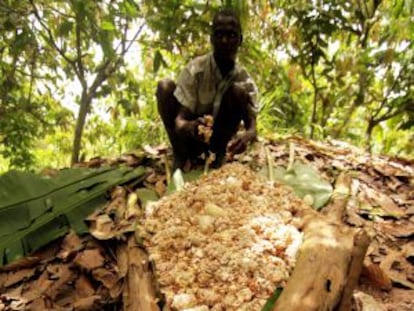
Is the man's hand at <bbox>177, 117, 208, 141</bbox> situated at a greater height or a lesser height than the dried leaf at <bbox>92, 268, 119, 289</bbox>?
greater

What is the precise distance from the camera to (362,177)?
99.5 inches

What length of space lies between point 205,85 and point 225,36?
0.97ft

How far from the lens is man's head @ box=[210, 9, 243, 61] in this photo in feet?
7.10

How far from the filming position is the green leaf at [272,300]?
129 cm

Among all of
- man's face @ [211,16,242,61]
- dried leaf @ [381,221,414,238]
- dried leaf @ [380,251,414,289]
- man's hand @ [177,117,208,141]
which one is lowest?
dried leaf @ [380,251,414,289]

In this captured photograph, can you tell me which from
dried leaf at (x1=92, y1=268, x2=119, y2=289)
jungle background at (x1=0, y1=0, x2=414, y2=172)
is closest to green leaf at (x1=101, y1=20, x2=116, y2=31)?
jungle background at (x1=0, y1=0, x2=414, y2=172)

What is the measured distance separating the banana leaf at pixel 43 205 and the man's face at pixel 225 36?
0.81 metres

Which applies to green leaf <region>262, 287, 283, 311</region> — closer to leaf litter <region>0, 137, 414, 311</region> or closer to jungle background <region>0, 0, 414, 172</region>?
leaf litter <region>0, 137, 414, 311</region>

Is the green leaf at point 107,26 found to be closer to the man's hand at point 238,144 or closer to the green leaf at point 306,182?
the man's hand at point 238,144

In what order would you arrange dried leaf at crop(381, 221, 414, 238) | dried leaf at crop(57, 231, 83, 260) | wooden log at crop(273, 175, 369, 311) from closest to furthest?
wooden log at crop(273, 175, 369, 311)
dried leaf at crop(57, 231, 83, 260)
dried leaf at crop(381, 221, 414, 238)

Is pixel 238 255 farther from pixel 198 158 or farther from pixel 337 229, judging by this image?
pixel 198 158

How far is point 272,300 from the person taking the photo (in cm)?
133

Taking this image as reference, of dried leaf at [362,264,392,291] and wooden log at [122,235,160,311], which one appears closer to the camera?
wooden log at [122,235,160,311]

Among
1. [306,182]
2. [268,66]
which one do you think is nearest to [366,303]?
[306,182]
